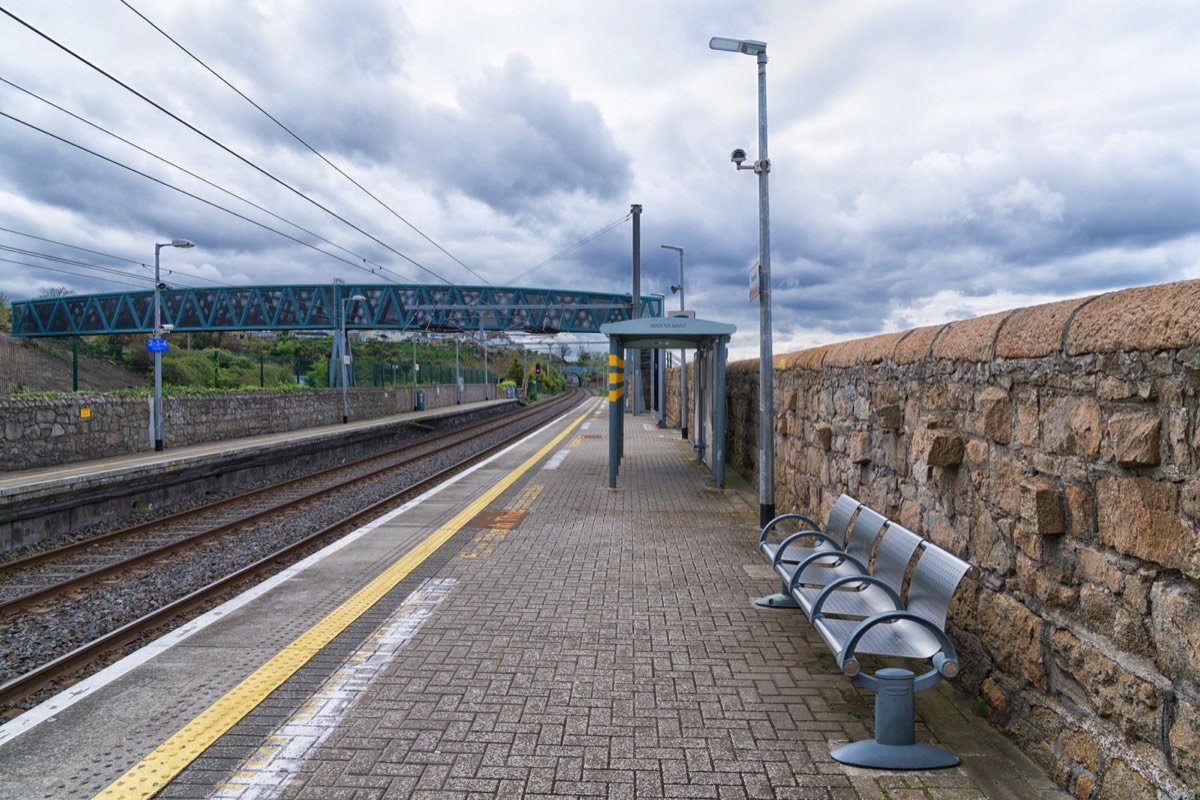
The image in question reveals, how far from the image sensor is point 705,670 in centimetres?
402

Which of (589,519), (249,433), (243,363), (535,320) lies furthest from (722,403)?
(535,320)

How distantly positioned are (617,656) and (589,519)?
4304 millimetres

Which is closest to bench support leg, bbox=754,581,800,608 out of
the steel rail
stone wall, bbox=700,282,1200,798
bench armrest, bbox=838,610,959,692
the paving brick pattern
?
the paving brick pattern

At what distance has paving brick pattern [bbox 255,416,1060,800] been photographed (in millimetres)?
2916

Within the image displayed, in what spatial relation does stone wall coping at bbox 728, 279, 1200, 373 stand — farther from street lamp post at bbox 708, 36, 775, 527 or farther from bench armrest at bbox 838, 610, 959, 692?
street lamp post at bbox 708, 36, 775, 527

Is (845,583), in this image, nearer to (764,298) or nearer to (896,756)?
(896,756)

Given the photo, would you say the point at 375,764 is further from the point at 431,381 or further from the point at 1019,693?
the point at 431,381

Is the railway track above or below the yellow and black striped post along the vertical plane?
below

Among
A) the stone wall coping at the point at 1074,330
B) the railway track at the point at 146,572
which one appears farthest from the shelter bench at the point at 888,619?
the railway track at the point at 146,572

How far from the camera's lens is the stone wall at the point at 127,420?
13477mm

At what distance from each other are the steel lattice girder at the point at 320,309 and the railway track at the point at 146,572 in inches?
1468

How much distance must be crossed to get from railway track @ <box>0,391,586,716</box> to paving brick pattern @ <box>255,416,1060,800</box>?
7.19 feet

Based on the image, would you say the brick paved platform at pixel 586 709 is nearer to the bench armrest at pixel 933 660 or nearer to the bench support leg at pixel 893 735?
the bench support leg at pixel 893 735

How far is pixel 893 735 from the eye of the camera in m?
3.14
